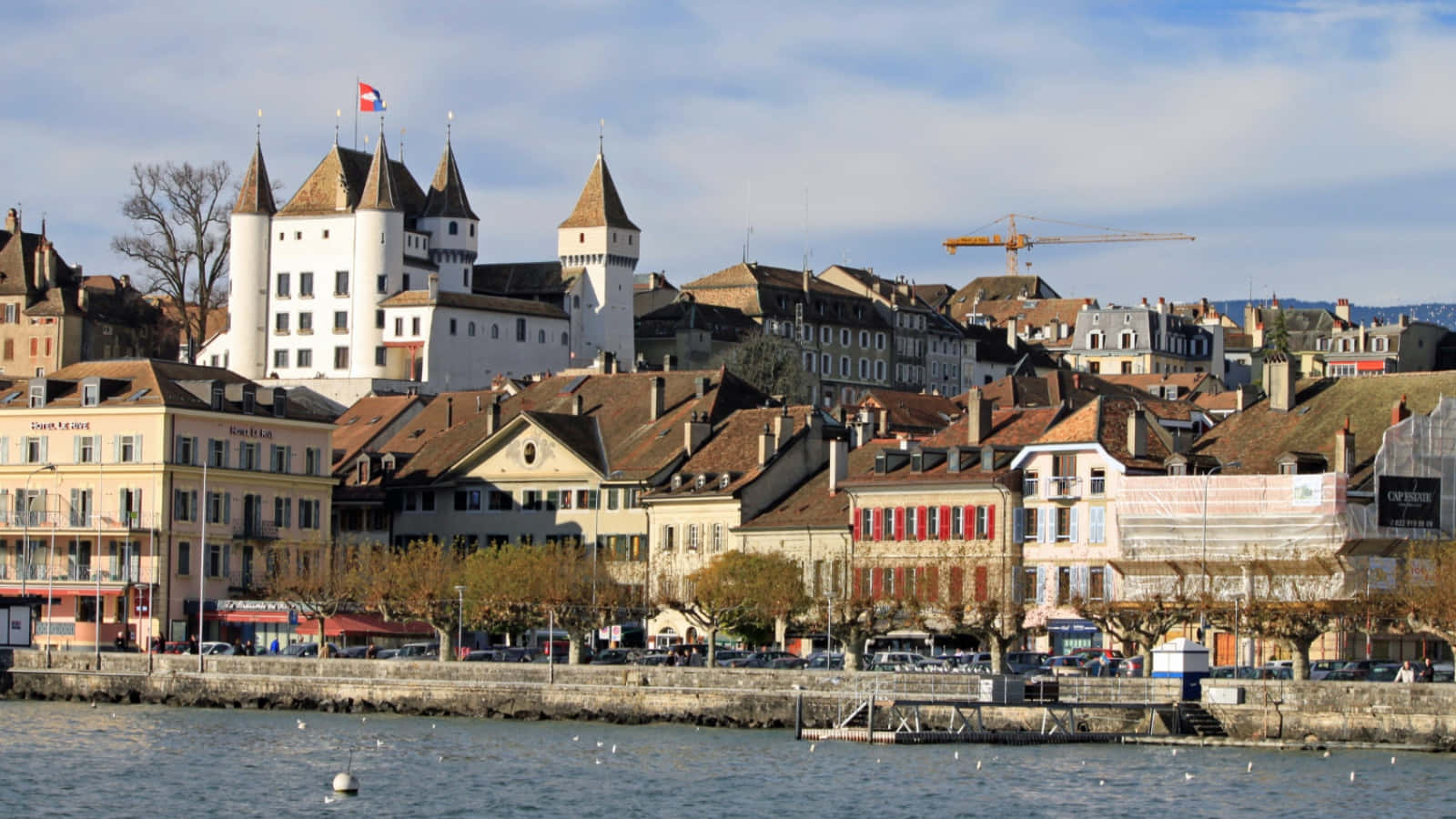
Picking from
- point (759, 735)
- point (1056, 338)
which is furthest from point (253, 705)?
point (1056, 338)

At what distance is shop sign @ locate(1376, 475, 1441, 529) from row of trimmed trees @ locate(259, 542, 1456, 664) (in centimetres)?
239

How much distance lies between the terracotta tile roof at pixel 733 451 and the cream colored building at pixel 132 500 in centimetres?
1505

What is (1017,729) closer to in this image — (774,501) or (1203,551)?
(1203,551)

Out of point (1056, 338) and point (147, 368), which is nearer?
point (147, 368)

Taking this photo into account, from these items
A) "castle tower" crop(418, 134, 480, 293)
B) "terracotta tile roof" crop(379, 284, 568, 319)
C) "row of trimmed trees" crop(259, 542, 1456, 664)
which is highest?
"castle tower" crop(418, 134, 480, 293)

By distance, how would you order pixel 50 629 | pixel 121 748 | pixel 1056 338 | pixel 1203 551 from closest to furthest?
1. pixel 121 748
2. pixel 1203 551
3. pixel 50 629
4. pixel 1056 338

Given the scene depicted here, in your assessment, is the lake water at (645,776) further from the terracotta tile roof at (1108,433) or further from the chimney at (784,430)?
the chimney at (784,430)

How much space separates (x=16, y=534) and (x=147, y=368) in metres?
7.43

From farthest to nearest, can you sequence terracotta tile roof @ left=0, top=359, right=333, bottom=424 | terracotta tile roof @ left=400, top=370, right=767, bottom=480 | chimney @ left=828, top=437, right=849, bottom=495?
terracotta tile roof @ left=400, top=370, right=767, bottom=480 < terracotta tile roof @ left=0, top=359, right=333, bottom=424 < chimney @ left=828, top=437, right=849, bottom=495

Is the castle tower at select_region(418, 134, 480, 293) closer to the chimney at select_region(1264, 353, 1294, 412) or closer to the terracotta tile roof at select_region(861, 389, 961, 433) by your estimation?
the terracotta tile roof at select_region(861, 389, 961, 433)

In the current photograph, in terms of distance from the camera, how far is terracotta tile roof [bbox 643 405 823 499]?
95875mm

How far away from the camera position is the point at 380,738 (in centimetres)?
7050

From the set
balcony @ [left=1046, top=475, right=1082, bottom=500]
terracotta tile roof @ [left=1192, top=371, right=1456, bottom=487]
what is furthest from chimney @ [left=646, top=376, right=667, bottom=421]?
terracotta tile roof @ [left=1192, top=371, right=1456, bottom=487]

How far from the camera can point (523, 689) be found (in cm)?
7544
